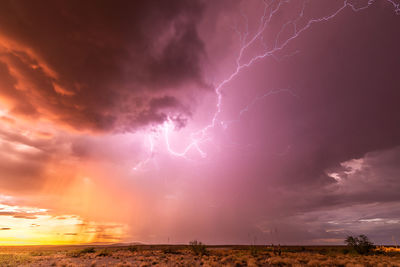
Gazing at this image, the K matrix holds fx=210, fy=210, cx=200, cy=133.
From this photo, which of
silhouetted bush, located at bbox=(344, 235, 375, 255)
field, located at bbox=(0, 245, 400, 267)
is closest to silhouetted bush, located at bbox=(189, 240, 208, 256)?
field, located at bbox=(0, 245, 400, 267)

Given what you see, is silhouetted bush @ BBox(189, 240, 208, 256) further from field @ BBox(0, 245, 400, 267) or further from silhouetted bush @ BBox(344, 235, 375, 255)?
silhouetted bush @ BBox(344, 235, 375, 255)

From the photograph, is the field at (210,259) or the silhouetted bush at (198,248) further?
the silhouetted bush at (198,248)

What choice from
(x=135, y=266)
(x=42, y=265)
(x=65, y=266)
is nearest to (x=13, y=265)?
(x=42, y=265)

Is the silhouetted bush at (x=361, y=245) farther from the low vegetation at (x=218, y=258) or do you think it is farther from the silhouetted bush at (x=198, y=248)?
the silhouetted bush at (x=198, y=248)

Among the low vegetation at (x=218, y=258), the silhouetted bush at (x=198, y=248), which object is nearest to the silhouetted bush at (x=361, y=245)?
the low vegetation at (x=218, y=258)

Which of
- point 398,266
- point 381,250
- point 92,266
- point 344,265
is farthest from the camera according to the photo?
point 381,250

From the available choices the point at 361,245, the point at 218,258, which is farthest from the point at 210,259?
the point at 361,245

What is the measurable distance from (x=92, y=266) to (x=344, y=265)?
2403 centimetres

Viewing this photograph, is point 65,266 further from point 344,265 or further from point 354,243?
point 354,243

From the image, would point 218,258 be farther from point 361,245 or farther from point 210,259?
point 361,245

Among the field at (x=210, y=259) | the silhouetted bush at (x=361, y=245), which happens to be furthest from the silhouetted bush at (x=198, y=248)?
the silhouetted bush at (x=361, y=245)

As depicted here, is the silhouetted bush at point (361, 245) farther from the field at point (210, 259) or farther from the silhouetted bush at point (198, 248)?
the silhouetted bush at point (198, 248)

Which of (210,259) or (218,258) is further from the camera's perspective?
(218,258)

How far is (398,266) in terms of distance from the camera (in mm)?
18000
